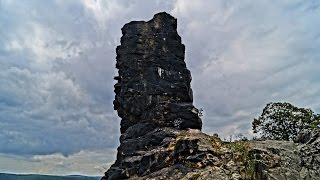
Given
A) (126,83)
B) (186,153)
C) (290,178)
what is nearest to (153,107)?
(126,83)

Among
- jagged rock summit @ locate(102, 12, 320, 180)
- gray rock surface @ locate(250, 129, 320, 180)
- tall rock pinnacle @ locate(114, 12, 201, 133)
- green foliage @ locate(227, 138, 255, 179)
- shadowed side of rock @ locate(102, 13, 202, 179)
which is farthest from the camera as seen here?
tall rock pinnacle @ locate(114, 12, 201, 133)

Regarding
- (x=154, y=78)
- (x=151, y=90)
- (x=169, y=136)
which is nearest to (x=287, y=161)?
(x=169, y=136)

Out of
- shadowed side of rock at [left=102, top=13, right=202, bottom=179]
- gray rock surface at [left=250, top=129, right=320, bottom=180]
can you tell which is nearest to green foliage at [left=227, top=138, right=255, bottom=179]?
gray rock surface at [left=250, top=129, right=320, bottom=180]

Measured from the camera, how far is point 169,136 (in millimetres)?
29141

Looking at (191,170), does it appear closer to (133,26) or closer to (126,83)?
(126,83)

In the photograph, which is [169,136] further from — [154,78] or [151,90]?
[154,78]

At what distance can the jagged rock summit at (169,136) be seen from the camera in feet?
69.2

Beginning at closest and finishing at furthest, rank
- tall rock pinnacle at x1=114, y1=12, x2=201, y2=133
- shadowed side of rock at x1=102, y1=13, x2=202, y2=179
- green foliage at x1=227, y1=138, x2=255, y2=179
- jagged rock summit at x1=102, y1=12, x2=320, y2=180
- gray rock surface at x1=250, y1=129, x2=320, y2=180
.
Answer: gray rock surface at x1=250, y1=129, x2=320, y2=180 → green foliage at x1=227, y1=138, x2=255, y2=179 → jagged rock summit at x1=102, y1=12, x2=320, y2=180 → shadowed side of rock at x1=102, y1=13, x2=202, y2=179 → tall rock pinnacle at x1=114, y1=12, x2=201, y2=133

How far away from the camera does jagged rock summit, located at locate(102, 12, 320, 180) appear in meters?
21.1

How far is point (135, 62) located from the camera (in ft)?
121

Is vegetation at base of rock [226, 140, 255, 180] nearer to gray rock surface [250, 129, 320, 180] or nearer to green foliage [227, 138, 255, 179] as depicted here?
green foliage [227, 138, 255, 179]

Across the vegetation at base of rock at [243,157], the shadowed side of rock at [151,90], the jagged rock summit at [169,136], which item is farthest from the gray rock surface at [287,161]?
the shadowed side of rock at [151,90]

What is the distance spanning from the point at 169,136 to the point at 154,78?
25.3ft

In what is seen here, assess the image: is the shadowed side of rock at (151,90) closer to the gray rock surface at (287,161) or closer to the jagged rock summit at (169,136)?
the jagged rock summit at (169,136)
